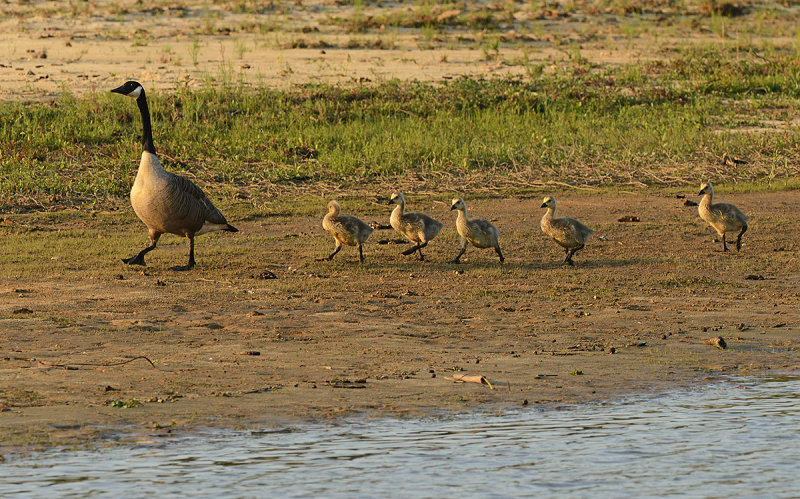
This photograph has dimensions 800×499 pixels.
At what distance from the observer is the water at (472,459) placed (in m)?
6.32

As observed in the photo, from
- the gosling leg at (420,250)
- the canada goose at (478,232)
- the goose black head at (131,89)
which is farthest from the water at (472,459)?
the goose black head at (131,89)

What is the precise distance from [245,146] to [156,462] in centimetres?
1176

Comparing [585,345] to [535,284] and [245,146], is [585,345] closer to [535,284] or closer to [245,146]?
[535,284]

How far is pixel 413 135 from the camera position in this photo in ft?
60.9

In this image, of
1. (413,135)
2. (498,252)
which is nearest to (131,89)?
(498,252)

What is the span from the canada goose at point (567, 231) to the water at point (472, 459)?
433 centimetres

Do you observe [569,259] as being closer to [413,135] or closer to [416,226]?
[416,226]

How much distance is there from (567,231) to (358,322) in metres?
3.16

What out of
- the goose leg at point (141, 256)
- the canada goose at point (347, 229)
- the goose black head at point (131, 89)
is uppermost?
the goose black head at point (131, 89)

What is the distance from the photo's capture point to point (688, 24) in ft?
99.7

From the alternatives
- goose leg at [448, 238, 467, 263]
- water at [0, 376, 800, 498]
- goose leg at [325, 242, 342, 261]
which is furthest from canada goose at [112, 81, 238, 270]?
water at [0, 376, 800, 498]

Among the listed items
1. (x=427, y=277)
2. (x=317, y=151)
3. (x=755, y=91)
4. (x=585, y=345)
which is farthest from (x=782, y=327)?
(x=755, y=91)

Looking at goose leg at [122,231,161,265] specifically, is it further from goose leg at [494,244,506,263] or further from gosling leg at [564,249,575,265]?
gosling leg at [564,249,575,265]

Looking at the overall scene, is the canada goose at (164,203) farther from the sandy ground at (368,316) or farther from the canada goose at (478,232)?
the canada goose at (478,232)
